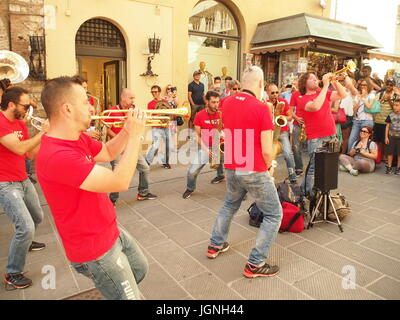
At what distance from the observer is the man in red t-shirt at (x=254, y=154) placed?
10.1ft

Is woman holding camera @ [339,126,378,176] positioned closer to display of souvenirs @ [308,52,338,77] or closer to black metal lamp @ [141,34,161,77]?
display of souvenirs @ [308,52,338,77]

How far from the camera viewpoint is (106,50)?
861 cm

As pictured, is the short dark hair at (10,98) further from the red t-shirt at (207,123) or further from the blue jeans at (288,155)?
the blue jeans at (288,155)

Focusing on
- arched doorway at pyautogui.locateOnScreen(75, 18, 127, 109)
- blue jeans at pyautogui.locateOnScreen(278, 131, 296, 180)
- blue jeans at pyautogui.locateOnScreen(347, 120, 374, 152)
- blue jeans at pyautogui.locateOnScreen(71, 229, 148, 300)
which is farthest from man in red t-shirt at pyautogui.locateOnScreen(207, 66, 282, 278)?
arched doorway at pyautogui.locateOnScreen(75, 18, 127, 109)

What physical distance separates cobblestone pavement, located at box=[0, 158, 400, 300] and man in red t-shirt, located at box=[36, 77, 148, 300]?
1194 millimetres

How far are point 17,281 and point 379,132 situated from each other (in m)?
7.91

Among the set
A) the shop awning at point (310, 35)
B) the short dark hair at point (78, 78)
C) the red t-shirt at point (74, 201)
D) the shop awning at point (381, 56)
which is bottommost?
the red t-shirt at point (74, 201)

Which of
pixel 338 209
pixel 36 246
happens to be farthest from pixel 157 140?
pixel 338 209

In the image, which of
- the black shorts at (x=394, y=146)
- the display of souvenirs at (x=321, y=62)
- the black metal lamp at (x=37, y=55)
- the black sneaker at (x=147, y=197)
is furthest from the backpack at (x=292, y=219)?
the display of souvenirs at (x=321, y=62)

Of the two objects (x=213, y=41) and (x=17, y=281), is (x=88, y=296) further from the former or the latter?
(x=213, y=41)

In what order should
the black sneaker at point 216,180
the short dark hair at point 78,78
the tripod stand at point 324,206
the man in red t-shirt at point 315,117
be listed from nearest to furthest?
the short dark hair at point 78,78
the tripod stand at point 324,206
the man in red t-shirt at point 315,117
the black sneaker at point 216,180

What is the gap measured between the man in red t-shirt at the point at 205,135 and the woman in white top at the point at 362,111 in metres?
4.00

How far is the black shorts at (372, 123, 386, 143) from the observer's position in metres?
7.98
